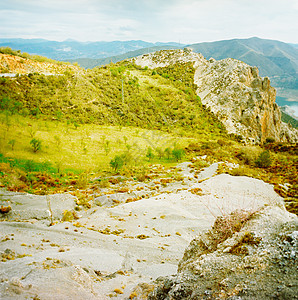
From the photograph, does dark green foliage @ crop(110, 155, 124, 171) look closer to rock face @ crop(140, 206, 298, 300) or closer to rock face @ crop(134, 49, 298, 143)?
rock face @ crop(140, 206, 298, 300)

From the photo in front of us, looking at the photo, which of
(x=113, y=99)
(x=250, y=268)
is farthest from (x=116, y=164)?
(x=113, y=99)

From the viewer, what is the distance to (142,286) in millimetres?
3980

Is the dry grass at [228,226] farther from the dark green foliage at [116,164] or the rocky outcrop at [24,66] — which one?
the rocky outcrop at [24,66]

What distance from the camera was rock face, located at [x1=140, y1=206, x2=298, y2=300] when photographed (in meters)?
2.14

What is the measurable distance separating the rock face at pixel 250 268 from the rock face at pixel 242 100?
108 ft

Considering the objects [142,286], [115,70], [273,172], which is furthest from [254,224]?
[115,70]

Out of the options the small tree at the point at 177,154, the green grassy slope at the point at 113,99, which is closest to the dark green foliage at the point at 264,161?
the small tree at the point at 177,154

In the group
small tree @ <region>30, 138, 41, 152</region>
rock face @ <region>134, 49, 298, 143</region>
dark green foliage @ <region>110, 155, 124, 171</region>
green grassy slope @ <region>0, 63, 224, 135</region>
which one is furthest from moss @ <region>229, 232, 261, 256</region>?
rock face @ <region>134, 49, 298, 143</region>

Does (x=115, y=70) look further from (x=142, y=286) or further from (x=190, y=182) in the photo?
(x=142, y=286)

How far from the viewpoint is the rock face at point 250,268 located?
214 cm

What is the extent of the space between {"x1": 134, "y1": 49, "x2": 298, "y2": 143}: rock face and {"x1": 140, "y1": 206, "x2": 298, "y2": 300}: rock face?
108 ft

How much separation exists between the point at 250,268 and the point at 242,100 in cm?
3808

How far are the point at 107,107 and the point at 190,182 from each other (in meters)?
22.3

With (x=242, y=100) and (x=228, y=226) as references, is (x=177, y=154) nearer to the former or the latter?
(x=228, y=226)
